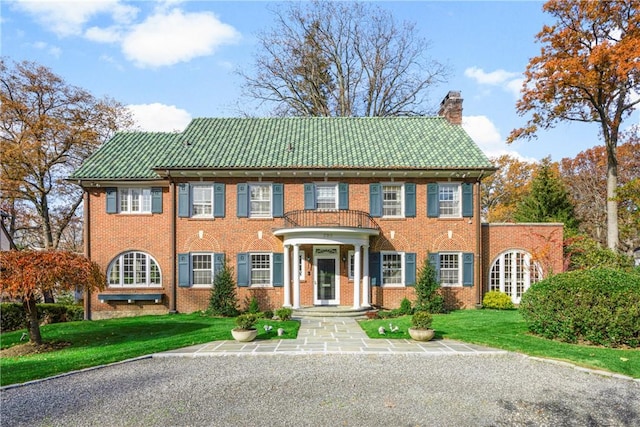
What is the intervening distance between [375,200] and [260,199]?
4.95 metres

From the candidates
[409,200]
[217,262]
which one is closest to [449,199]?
[409,200]

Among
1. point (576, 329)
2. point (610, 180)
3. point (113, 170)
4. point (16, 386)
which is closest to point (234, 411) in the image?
point (16, 386)

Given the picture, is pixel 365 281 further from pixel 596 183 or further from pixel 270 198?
pixel 596 183

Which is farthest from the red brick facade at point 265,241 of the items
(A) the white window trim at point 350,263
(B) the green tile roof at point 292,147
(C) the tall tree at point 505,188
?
(C) the tall tree at point 505,188

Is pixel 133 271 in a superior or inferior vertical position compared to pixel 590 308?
superior

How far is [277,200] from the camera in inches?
687

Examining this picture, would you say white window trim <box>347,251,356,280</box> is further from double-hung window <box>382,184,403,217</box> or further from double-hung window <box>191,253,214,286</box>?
double-hung window <box>191,253,214,286</box>

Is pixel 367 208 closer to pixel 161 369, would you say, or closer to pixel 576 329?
pixel 576 329

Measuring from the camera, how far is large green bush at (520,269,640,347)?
397 inches

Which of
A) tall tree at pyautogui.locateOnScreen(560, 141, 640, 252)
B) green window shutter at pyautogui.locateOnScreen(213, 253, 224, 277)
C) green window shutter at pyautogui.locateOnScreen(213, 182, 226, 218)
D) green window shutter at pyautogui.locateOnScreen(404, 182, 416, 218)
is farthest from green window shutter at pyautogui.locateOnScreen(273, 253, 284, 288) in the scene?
tall tree at pyautogui.locateOnScreen(560, 141, 640, 252)

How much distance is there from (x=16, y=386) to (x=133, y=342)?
3.84m

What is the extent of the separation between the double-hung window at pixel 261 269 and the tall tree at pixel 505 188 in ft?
75.4

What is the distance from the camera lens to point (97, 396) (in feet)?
22.7

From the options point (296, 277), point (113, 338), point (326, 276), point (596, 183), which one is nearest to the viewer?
point (113, 338)
